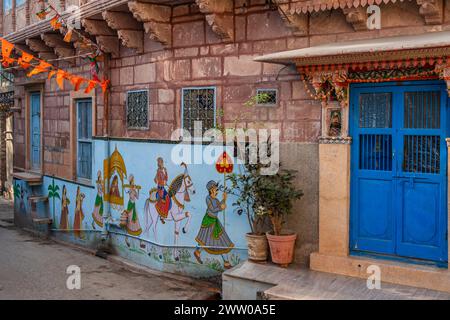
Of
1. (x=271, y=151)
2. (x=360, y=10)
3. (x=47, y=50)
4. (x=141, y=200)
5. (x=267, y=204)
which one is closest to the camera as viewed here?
(x=360, y=10)

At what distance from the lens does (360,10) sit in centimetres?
668

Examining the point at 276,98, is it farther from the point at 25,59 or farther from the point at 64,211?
the point at 64,211

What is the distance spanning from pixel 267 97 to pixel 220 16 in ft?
4.63

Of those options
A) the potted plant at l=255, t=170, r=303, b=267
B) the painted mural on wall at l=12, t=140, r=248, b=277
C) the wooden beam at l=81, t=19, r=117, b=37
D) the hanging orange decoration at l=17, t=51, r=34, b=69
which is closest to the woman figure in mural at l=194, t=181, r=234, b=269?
the painted mural on wall at l=12, t=140, r=248, b=277

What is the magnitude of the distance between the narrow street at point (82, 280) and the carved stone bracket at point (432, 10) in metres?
4.79

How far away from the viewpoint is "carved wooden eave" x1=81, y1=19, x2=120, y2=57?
9797mm

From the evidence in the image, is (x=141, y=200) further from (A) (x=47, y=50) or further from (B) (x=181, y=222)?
(A) (x=47, y=50)

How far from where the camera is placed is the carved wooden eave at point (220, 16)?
25.5 ft

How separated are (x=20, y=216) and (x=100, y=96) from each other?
5476 millimetres

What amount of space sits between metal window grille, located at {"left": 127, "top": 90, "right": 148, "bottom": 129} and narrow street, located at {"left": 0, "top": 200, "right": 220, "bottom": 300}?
8.59 ft

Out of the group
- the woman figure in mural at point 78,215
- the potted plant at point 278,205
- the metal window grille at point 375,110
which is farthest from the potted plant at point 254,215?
the woman figure in mural at point 78,215

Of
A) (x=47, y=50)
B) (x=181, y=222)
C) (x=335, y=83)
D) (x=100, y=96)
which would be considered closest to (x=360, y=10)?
(x=335, y=83)

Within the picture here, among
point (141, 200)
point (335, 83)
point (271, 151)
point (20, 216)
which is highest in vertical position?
point (335, 83)
